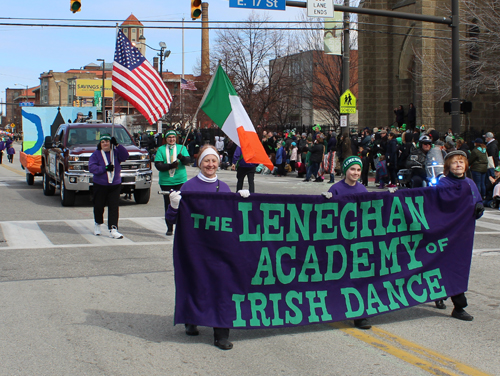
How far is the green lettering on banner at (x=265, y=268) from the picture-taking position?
5.24 metres

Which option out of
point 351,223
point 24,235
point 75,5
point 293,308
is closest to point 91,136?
point 75,5

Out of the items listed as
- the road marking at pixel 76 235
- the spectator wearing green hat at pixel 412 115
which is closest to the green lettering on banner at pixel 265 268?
the road marking at pixel 76 235

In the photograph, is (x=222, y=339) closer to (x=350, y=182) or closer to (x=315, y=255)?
(x=315, y=255)

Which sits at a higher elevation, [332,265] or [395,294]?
[332,265]

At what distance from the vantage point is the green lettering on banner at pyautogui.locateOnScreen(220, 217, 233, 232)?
519 cm

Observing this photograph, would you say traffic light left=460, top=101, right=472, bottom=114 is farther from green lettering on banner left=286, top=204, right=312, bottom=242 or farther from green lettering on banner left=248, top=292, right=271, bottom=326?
green lettering on banner left=248, top=292, right=271, bottom=326

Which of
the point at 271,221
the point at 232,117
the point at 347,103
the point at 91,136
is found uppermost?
the point at 347,103

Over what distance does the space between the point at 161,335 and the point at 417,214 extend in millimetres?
2677

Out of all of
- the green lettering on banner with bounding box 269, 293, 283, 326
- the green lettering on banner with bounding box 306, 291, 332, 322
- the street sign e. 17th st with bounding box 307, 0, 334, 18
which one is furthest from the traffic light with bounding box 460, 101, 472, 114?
the green lettering on banner with bounding box 269, 293, 283, 326

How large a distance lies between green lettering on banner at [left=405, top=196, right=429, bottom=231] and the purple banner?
0.01m

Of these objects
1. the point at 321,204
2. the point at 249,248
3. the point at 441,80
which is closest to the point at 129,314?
the point at 249,248

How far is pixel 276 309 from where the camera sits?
523 centimetres

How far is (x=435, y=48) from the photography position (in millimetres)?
29922

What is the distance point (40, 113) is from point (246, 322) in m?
19.9
